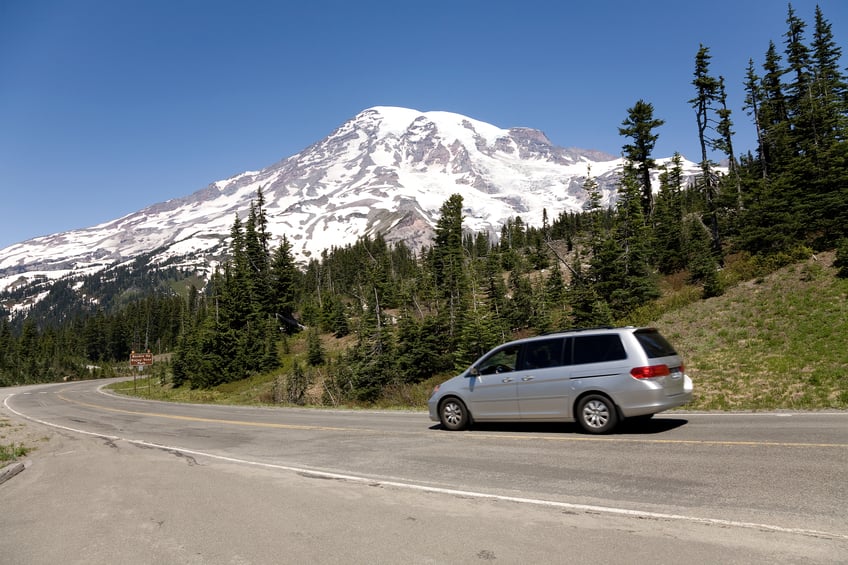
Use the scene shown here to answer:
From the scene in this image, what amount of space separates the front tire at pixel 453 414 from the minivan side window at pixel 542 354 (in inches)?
74.4

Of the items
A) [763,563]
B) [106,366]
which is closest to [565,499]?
[763,563]

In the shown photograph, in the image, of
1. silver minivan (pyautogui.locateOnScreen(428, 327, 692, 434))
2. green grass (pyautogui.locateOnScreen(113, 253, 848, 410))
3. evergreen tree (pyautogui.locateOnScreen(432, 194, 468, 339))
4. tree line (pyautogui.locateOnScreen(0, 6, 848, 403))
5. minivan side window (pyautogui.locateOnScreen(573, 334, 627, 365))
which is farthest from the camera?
evergreen tree (pyautogui.locateOnScreen(432, 194, 468, 339))

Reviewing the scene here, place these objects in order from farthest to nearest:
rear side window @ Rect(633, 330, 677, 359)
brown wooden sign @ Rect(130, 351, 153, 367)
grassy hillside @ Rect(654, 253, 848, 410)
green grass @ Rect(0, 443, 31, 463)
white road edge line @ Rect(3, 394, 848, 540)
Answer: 1. brown wooden sign @ Rect(130, 351, 153, 367)
2. grassy hillside @ Rect(654, 253, 848, 410)
3. green grass @ Rect(0, 443, 31, 463)
4. rear side window @ Rect(633, 330, 677, 359)
5. white road edge line @ Rect(3, 394, 848, 540)

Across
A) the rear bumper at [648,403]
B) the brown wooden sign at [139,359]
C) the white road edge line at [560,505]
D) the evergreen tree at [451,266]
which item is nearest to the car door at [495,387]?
the rear bumper at [648,403]

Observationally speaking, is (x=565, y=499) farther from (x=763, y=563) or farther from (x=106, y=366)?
(x=106, y=366)

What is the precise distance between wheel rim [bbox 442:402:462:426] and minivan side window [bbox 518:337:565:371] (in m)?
1.99

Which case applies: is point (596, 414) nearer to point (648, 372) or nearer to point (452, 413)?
point (648, 372)

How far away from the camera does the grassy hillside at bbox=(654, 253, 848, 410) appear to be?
15.4 meters

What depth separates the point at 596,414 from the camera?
32.8ft

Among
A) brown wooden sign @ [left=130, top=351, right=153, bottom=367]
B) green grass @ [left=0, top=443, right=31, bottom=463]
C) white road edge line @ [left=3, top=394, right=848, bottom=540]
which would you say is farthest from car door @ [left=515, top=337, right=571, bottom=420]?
brown wooden sign @ [left=130, top=351, right=153, bottom=367]

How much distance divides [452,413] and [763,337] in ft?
54.1

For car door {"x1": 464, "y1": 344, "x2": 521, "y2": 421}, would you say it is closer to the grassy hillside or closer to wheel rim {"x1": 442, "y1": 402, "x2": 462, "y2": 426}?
wheel rim {"x1": 442, "y1": 402, "x2": 462, "y2": 426}

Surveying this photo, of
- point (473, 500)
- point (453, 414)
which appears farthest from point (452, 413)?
point (473, 500)

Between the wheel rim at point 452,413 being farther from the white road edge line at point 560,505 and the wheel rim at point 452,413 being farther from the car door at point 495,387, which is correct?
the white road edge line at point 560,505
